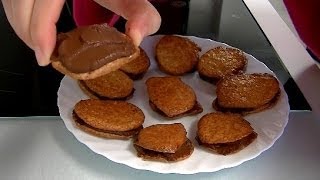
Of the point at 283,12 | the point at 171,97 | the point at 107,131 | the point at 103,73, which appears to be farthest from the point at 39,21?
the point at 283,12

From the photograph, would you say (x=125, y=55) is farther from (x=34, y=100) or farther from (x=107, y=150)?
(x=34, y=100)

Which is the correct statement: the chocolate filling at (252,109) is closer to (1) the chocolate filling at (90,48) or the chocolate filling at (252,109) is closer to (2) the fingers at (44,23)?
(1) the chocolate filling at (90,48)

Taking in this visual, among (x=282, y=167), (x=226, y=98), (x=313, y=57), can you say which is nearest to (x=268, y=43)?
(x=313, y=57)

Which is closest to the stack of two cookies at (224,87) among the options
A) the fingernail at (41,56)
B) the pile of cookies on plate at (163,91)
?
the pile of cookies on plate at (163,91)

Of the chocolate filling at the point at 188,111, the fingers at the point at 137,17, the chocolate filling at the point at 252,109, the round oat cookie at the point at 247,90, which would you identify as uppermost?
the fingers at the point at 137,17

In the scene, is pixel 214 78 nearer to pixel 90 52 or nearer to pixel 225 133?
pixel 225 133
